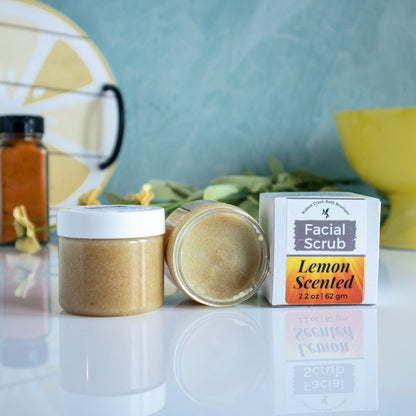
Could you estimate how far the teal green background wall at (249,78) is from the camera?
4.15ft

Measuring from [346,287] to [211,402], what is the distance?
32 cm

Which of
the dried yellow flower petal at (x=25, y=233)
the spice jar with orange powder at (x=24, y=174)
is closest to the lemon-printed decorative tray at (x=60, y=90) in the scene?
the spice jar with orange powder at (x=24, y=174)

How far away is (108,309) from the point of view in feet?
2.03

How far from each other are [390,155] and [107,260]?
650 millimetres

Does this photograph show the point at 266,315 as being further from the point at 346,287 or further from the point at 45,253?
the point at 45,253

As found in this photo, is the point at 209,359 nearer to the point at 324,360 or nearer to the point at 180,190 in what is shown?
the point at 324,360

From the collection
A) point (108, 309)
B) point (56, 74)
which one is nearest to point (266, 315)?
point (108, 309)

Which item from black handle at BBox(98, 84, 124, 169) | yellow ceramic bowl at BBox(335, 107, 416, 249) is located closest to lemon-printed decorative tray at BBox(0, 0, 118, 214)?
black handle at BBox(98, 84, 124, 169)

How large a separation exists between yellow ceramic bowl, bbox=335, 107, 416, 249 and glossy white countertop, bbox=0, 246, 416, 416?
1.24 feet

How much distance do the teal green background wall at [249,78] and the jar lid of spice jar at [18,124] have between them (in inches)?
10.6

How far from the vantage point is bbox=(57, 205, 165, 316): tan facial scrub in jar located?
0.61 m

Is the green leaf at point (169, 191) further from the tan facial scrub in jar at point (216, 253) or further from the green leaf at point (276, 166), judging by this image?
the tan facial scrub in jar at point (216, 253)

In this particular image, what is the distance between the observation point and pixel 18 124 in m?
1.04

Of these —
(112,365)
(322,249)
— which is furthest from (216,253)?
(112,365)
